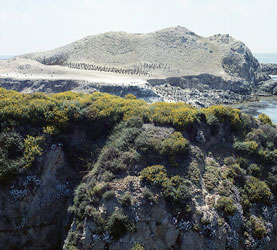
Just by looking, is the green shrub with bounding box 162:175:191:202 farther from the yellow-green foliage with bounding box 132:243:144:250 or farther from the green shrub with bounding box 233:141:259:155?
the green shrub with bounding box 233:141:259:155

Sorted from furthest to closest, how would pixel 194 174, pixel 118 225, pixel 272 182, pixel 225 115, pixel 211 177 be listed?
1. pixel 225 115
2. pixel 272 182
3. pixel 211 177
4. pixel 194 174
5. pixel 118 225

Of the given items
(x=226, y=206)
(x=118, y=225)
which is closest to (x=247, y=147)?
(x=226, y=206)

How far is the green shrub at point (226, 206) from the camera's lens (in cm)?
1270

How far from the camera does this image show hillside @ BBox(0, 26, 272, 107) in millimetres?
48031

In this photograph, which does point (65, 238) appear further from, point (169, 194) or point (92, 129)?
point (92, 129)

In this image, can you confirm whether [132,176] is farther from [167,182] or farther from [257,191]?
[257,191]

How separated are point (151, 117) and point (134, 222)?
712 centimetres

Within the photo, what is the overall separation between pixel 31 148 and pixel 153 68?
199 feet

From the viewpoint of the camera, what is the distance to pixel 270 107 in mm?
54594

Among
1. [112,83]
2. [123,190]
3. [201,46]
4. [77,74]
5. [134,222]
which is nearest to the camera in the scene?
[134,222]

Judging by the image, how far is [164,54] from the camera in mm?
82875

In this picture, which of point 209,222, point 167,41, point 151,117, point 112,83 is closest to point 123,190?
point 209,222

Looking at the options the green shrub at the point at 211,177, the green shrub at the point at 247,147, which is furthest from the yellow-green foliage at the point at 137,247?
the green shrub at the point at 247,147

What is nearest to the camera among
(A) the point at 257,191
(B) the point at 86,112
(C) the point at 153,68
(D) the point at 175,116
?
(A) the point at 257,191
